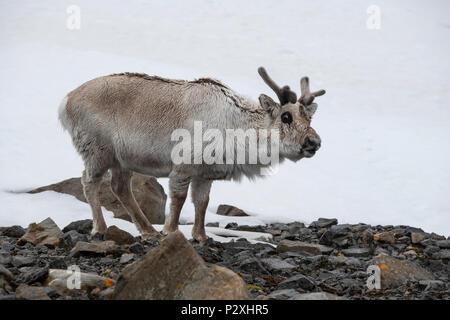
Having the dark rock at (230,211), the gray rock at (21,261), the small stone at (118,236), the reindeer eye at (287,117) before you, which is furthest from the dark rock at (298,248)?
the dark rock at (230,211)

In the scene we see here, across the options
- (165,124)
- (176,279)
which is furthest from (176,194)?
(176,279)

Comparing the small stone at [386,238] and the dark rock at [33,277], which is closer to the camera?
the dark rock at [33,277]

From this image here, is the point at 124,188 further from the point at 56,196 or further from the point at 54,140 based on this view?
the point at 54,140

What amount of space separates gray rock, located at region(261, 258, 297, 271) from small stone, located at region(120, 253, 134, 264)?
61.7 inches

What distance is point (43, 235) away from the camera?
27.6 ft

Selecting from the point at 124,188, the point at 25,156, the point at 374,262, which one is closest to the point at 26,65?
the point at 25,156

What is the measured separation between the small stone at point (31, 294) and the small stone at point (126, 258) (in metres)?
1.69

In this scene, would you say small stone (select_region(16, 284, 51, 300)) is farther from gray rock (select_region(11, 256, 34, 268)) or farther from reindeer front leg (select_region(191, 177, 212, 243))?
reindeer front leg (select_region(191, 177, 212, 243))

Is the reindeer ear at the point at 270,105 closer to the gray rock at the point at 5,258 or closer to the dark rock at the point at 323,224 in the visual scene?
the dark rock at the point at 323,224

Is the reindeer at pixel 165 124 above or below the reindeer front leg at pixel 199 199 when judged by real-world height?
above

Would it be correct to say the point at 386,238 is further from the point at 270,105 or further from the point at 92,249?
the point at 92,249

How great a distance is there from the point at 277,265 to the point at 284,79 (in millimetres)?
16328

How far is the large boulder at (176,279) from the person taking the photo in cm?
496
